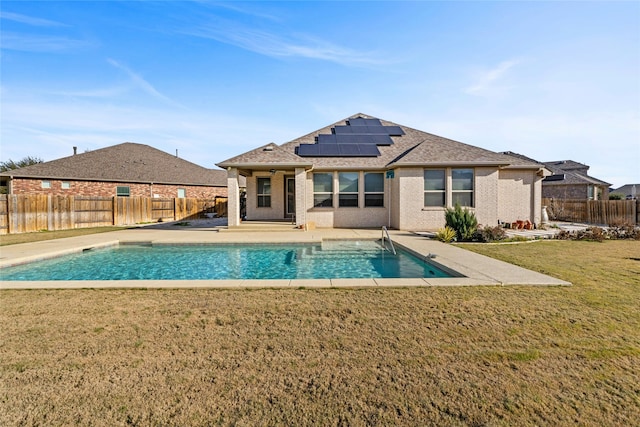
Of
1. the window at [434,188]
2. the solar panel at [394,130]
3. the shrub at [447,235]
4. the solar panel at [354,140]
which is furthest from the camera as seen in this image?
the solar panel at [394,130]

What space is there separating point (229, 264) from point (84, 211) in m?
16.2

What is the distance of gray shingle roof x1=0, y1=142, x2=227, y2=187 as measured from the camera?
76.4 ft

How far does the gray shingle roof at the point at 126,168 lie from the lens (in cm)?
2330

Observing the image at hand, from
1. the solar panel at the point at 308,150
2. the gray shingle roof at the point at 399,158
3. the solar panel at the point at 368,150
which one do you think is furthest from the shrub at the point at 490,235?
the solar panel at the point at 308,150

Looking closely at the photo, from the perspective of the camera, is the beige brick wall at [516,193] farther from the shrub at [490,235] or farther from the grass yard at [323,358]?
the grass yard at [323,358]

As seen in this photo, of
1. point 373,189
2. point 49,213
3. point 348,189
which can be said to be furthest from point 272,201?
point 49,213

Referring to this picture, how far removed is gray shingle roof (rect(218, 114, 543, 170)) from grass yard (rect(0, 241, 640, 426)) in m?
10.6

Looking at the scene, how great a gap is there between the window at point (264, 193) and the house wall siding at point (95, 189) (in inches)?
537

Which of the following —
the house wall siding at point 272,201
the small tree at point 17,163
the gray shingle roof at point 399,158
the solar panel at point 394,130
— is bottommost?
the house wall siding at point 272,201

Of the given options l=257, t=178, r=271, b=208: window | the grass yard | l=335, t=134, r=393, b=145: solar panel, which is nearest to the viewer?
the grass yard

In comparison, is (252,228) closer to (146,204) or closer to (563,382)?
(146,204)

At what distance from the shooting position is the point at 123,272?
8188mm

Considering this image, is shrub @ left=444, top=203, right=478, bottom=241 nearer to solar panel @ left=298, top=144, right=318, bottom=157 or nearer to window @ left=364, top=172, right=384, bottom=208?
window @ left=364, top=172, right=384, bottom=208

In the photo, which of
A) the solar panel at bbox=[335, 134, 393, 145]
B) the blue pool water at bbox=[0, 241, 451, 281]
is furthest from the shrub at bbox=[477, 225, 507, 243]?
the solar panel at bbox=[335, 134, 393, 145]
